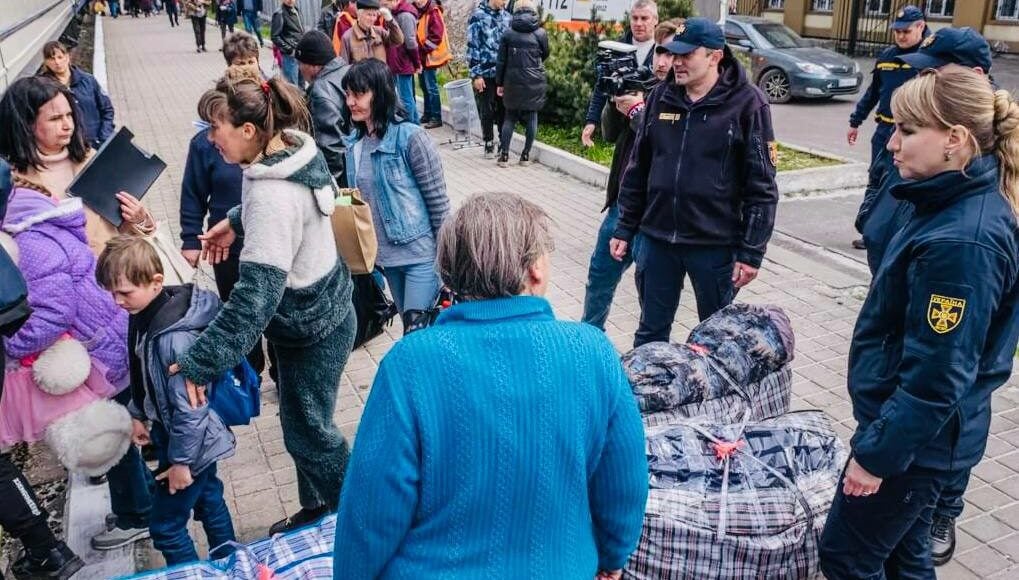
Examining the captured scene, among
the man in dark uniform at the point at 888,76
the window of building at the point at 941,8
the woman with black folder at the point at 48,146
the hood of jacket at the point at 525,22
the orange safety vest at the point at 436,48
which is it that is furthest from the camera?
the window of building at the point at 941,8

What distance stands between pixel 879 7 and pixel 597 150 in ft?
54.4

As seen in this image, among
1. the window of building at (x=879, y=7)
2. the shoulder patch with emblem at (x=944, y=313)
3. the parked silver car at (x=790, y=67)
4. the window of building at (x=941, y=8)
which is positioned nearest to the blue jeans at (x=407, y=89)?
the parked silver car at (x=790, y=67)

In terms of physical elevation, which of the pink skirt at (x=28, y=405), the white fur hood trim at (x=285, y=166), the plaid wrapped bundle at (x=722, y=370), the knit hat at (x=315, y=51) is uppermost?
the knit hat at (x=315, y=51)

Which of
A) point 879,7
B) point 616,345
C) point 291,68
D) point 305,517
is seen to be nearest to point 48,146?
point 305,517

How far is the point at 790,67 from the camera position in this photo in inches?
566

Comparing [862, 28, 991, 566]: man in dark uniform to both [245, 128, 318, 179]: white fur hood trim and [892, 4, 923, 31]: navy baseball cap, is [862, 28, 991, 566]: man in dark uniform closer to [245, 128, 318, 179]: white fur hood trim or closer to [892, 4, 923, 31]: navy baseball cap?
[245, 128, 318, 179]: white fur hood trim

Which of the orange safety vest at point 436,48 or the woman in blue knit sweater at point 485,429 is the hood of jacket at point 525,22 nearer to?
Answer: the orange safety vest at point 436,48

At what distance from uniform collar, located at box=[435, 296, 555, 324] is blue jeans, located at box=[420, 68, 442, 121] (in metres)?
10.4

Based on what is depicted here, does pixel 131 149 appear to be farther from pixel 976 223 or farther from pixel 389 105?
pixel 976 223

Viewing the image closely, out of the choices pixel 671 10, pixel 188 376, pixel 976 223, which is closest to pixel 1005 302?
pixel 976 223

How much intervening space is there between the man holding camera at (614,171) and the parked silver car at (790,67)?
9.94 metres

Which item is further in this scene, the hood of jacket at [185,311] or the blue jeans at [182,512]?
the blue jeans at [182,512]

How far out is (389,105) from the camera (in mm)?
3775

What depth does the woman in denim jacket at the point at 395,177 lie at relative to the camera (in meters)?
3.76
